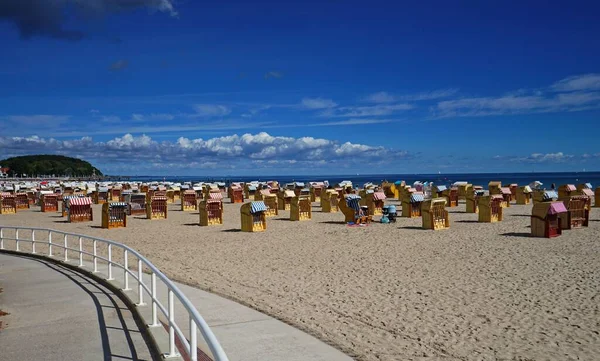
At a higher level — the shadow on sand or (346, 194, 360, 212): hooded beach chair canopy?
(346, 194, 360, 212): hooded beach chair canopy

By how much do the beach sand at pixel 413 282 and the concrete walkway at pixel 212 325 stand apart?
356 millimetres

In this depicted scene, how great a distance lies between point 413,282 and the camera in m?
9.28

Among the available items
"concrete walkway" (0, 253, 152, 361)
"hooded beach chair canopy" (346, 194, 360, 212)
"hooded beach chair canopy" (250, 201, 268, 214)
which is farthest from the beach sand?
"concrete walkway" (0, 253, 152, 361)

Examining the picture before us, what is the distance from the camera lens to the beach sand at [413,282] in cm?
606

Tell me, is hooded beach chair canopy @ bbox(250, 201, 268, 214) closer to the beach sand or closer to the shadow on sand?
the beach sand

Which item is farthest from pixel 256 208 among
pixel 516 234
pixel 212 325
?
pixel 212 325

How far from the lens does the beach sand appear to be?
19.9 feet

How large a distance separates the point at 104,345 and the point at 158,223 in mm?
15977

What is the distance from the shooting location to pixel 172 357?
4.70 m

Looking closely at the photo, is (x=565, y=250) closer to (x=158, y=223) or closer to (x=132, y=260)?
(x=132, y=260)

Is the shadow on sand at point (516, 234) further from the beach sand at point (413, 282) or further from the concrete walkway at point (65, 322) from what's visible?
the concrete walkway at point (65, 322)

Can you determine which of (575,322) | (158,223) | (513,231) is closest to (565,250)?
(513,231)

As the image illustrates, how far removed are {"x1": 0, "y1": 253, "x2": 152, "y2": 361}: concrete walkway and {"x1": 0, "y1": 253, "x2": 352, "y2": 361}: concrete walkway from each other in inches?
0.5

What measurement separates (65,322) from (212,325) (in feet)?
5.78
